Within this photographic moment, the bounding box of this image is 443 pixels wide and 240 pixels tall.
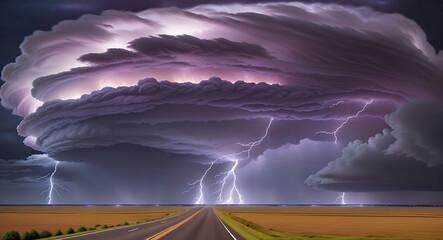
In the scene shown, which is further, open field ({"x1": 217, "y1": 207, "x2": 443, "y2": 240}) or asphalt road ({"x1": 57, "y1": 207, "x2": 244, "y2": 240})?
open field ({"x1": 217, "y1": 207, "x2": 443, "y2": 240})

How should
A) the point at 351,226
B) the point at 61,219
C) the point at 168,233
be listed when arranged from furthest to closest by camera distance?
1. the point at 61,219
2. the point at 351,226
3. the point at 168,233

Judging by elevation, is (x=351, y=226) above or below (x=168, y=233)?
above

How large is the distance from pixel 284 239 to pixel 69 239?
11.8m

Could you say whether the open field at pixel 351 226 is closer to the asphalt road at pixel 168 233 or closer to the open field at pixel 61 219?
the asphalt road at pixel 168 233

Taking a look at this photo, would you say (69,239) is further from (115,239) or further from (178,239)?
(178,239)

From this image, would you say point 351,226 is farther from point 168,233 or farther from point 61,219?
point 61,219

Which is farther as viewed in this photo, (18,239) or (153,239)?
(18,239)

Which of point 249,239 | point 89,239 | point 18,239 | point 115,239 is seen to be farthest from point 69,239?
point 249,239

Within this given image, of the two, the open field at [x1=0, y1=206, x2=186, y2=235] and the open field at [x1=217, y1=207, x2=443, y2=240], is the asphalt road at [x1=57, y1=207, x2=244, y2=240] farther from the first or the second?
the open field at [x1=0, y1=206, x2=186, y2=235]

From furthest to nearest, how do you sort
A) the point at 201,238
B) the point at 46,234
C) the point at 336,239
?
the point at 46,234, the point at 201,238, the point at 336,239

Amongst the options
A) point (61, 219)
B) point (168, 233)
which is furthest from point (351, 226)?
point (61, 219)

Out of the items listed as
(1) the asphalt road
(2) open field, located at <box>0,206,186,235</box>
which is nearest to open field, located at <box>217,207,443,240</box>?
(1) the asphalt road

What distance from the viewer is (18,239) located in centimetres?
2597

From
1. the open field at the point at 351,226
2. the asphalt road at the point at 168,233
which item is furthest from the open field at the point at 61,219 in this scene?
the open field at the point at 351,226
